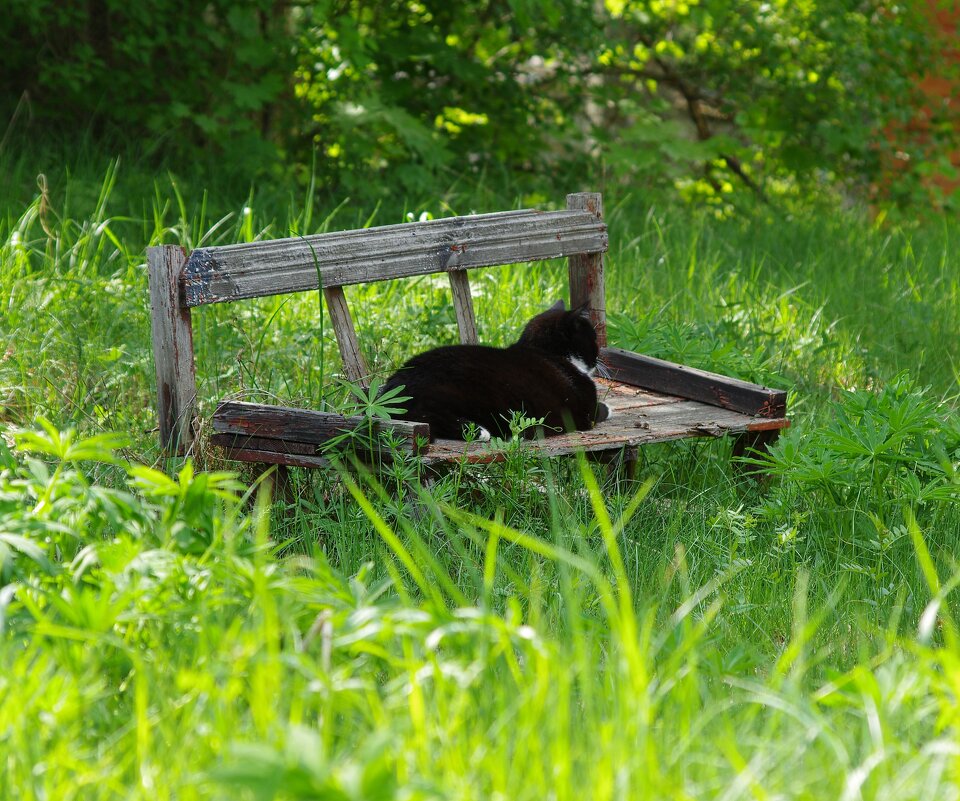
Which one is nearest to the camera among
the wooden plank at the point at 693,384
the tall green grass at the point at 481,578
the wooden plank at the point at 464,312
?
the tall green grass at the point at 481,578

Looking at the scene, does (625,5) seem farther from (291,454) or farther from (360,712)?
(360,712)

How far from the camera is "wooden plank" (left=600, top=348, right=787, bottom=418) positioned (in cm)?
410

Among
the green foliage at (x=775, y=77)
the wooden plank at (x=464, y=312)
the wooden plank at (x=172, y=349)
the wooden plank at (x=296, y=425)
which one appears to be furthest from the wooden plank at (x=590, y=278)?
the green foliage at (x=775, y=77)

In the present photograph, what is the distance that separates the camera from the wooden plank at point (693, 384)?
4.10 meters

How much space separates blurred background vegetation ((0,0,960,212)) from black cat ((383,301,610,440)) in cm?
324

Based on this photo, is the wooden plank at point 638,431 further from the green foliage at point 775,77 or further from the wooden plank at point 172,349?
the green foliage at point 775,77

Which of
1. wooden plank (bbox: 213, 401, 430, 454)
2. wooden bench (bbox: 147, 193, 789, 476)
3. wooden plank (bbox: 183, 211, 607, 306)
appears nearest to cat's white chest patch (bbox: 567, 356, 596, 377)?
wooden bench (bbox: 147, 193, 789, 476)

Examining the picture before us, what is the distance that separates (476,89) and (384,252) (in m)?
4.87

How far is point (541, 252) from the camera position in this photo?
173 inches

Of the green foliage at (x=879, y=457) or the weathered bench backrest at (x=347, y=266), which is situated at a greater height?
the weathered bench backrest at (x=347, y=266)

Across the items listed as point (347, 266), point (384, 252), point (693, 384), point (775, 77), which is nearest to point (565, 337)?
point (693, 384)

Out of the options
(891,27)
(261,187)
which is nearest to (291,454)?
(261,187)

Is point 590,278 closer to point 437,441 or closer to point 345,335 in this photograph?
point 345,335

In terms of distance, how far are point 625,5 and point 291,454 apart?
632 cm
